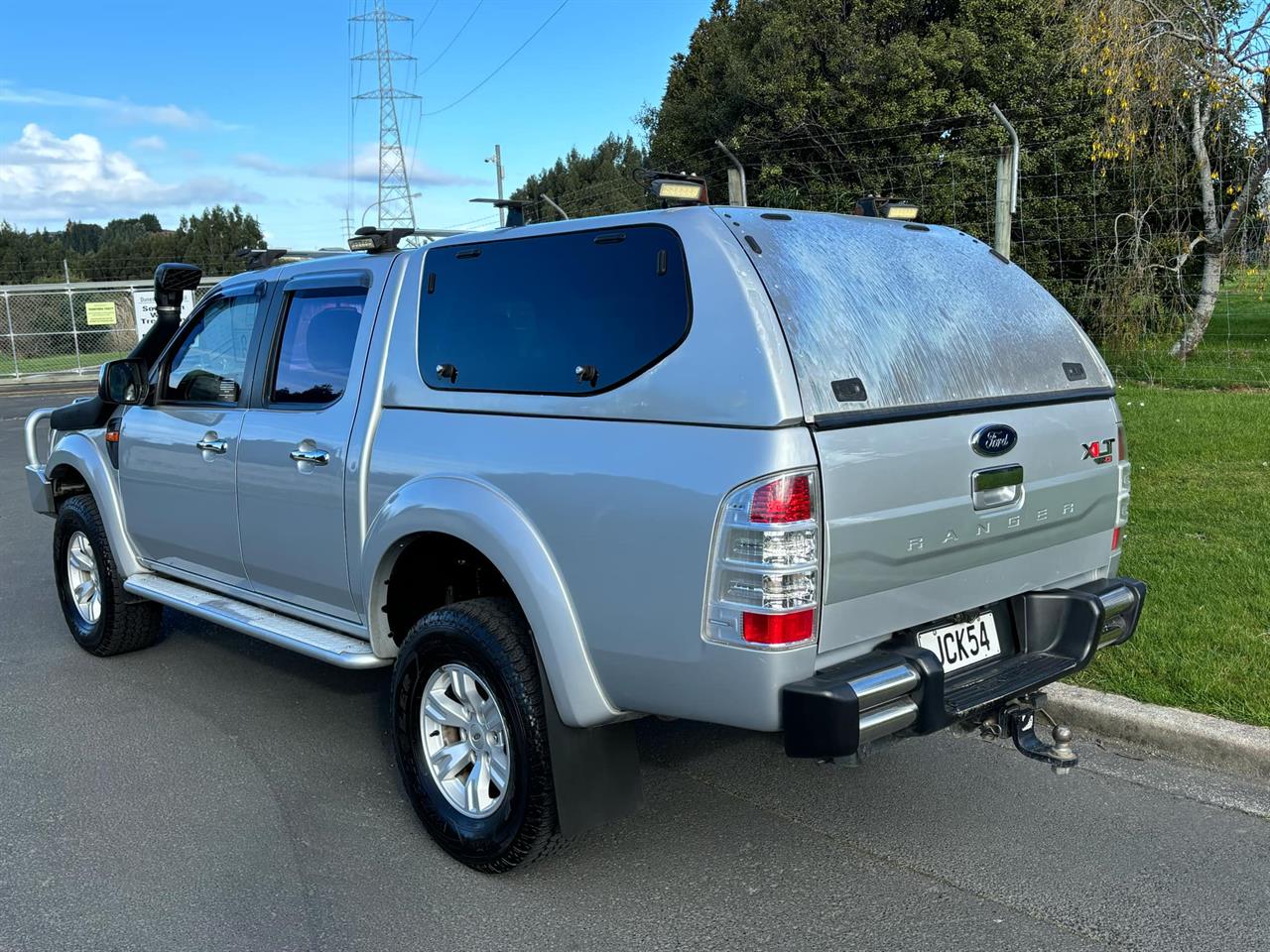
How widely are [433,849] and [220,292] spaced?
8.89 feet

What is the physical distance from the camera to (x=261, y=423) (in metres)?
4.43

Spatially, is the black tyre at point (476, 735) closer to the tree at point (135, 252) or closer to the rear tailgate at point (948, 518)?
the rear tailgate at point (948, 518)

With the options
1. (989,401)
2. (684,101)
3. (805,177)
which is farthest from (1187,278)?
(989,401)

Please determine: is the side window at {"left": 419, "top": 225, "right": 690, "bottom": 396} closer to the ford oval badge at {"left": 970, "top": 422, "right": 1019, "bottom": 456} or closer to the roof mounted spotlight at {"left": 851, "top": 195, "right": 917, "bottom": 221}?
the ford oval badge at {"left": 970, "top": 422, "right": 1019, "bottom": 456}

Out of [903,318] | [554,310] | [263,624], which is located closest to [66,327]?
[263,624]

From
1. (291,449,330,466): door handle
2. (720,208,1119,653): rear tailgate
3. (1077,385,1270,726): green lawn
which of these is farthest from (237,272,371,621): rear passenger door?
(1077,385,1270,726): green lawn

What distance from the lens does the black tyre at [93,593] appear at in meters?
5.54

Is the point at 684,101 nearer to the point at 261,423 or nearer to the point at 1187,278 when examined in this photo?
Result: the point at 1187,278

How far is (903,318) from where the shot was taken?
3.37 m

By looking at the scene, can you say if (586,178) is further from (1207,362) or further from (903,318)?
(903,318)

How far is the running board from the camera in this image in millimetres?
4059

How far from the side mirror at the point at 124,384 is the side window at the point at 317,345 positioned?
1129 mm

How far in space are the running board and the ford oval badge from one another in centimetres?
217

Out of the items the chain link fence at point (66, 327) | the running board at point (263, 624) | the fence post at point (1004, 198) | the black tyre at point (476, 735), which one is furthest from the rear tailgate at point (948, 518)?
the chain link fence at point (66, 327)
